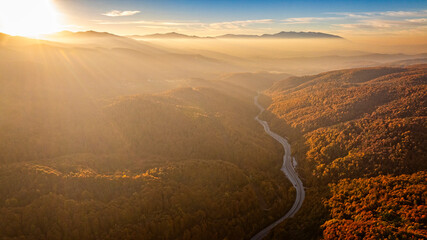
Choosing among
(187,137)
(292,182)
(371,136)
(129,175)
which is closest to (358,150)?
(371,136)

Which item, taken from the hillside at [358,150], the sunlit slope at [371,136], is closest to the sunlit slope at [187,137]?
the hillside at [358,150]

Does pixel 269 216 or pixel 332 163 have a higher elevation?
pixel 332 163

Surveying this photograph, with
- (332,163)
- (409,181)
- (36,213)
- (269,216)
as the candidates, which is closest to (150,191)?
(36,213)

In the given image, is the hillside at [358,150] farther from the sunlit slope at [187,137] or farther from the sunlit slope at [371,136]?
the sunlit slope at [187,137]

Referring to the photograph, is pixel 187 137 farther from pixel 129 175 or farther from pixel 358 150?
pixel 358 150

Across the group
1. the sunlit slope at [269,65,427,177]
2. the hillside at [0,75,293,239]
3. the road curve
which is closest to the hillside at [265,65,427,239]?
the sunlit slope at [269,65,427,177]

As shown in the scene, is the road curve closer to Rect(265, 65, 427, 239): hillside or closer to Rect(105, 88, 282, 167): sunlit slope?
Rect(265, 65, 427, 239): hillside

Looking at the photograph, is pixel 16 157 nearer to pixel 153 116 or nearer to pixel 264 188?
pixel 153 116

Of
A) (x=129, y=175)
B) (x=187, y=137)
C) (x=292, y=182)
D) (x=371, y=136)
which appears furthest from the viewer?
(x=187, y=137)

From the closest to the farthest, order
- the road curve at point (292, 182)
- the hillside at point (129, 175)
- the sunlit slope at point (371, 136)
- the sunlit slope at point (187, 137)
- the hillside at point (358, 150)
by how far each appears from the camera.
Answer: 1. the hillside at point (129, 175)
2. the hillside at point (358, 150)
3. the road curve at point (292, 182)
4. the sunlit slope at point (371, 136)
5. the sunlit slope at point (187, 137)

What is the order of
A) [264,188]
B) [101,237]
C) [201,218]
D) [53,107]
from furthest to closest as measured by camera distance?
[53,107]
[264,188]
[201,218]
[101,237]

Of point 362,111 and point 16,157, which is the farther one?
point 362,111
